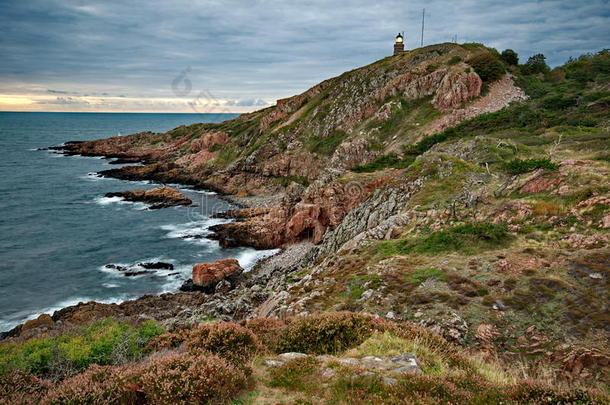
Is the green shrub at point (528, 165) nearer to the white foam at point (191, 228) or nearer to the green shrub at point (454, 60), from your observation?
the white foam at point (191, 228)

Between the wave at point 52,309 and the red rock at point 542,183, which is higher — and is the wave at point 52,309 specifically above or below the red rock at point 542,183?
below

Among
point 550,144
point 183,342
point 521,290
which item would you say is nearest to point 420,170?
point 550,144

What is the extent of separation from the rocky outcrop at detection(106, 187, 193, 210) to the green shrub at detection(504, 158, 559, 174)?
1888 inches

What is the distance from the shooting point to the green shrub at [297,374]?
7.36 metres

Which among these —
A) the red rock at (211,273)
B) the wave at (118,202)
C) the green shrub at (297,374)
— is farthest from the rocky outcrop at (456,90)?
the green shrub at (297,374)

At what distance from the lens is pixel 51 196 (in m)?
63.9

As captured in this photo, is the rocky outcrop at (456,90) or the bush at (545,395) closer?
the bush at (545,395)

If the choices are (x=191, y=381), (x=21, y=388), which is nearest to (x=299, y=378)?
(x=191, y=381)

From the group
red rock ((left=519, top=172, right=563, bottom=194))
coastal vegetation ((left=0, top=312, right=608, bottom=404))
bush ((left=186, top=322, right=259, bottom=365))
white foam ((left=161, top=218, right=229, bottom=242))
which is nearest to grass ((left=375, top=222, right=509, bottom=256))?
red rock ((left=519, top=172, right=563, bottom=194))

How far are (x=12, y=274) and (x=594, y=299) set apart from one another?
44.1 meters

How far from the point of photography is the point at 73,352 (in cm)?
979

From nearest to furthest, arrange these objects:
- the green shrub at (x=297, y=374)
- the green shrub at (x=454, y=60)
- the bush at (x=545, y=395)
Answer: the bush at (x=545, y=395) < the green shrub at (x=297, y=374) < the green shrub at (x=454, y=60)

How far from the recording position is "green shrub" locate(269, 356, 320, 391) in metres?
7.36

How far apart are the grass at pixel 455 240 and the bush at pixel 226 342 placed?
1050 centimetres
